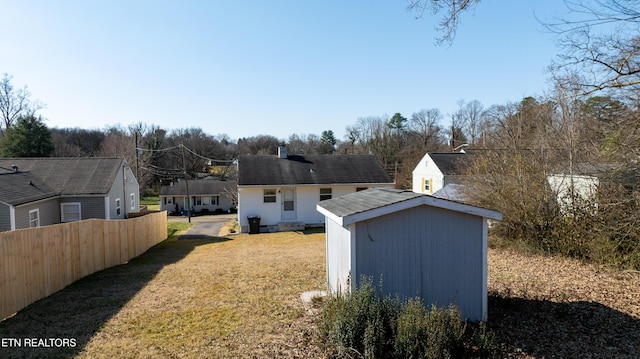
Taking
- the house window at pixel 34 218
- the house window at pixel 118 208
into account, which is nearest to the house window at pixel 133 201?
the house window at pixel 118 208

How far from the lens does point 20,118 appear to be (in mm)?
37406

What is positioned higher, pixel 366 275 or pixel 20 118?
pixel 20 118

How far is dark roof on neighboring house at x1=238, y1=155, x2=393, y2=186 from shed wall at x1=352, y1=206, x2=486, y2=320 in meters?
15.3

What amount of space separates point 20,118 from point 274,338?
147 feet

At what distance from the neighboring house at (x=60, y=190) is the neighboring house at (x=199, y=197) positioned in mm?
19339

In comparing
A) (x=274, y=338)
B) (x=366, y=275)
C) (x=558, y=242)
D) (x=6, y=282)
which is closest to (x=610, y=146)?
(x=558, y=242)

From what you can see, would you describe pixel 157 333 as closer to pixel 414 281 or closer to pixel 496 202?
pixel 414 281

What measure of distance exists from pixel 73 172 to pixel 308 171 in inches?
517

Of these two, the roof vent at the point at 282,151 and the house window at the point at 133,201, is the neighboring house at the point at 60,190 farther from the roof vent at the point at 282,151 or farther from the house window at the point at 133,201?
the roof vent at the point at 282,151

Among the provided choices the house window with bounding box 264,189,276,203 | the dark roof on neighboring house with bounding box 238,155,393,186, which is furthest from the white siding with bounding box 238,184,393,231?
the dark roof on neighboring house with bounding box 238,155,393,186

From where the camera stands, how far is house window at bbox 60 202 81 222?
18.4m

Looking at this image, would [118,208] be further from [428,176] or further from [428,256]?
[428,176]

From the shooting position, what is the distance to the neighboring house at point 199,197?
41.9 m

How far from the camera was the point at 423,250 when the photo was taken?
5.91m
